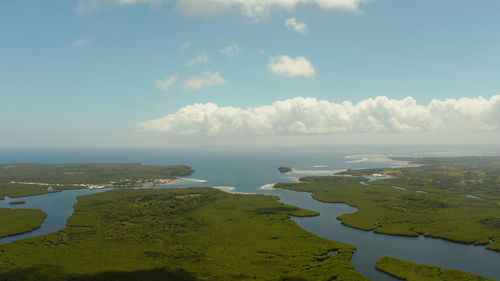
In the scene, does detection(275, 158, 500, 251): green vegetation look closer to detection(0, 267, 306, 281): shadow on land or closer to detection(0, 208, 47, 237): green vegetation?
detection(0, 267, 306, 281): shadow on land

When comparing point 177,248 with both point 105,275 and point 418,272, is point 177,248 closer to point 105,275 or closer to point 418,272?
point 105,275

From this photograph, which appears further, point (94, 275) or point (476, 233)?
point (476, 233)

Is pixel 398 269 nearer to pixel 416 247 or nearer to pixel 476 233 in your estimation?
pixel 416 247

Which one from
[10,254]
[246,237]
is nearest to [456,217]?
[246,237]

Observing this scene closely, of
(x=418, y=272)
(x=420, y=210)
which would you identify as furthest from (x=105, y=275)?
(x=420, y=210)

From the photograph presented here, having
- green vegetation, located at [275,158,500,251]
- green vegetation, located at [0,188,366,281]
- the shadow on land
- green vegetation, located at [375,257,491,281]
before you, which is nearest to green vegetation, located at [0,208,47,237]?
green vegetation, located at [0,188,366,281]
